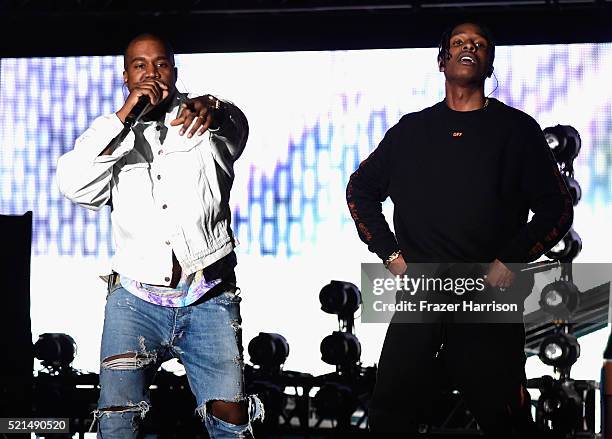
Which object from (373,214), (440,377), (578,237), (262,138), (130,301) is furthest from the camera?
(262,138)

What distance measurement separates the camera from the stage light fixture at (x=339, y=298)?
6.53 metres

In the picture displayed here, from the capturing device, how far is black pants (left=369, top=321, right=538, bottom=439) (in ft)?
11.9

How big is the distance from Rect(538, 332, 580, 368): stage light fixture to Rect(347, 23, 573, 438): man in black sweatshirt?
8.27 feet

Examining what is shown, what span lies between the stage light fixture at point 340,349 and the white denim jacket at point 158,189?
322 cm

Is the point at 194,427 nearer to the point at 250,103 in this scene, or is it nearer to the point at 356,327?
the point at 356,327

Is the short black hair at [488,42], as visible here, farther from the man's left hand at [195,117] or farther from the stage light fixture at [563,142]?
the stage light fixture at [563,142]

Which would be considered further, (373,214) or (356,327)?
(356,327)

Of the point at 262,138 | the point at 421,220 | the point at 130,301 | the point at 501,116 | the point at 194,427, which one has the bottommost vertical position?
the point at 194,427

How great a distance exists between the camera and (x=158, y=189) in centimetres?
331

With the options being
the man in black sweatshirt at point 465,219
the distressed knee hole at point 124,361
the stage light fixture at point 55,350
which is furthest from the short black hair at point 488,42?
the stage light fixture at point 55,350

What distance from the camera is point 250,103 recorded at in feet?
22.4

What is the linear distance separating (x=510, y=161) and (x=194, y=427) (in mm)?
3621

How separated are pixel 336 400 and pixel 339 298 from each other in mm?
634

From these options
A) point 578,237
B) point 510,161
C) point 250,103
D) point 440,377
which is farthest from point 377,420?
point 250,103
